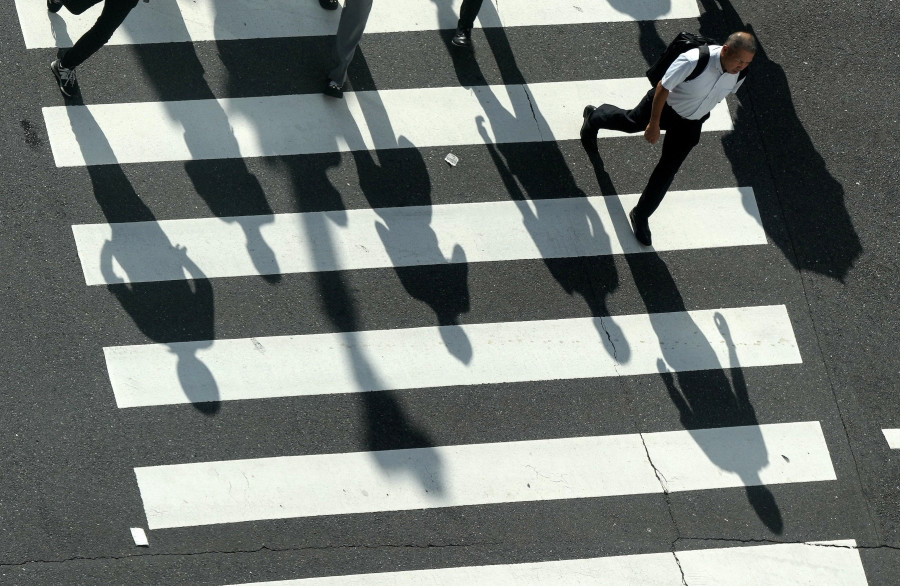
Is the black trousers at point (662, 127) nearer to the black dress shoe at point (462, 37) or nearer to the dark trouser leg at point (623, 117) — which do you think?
the dark trouser leg at point (623, 117)

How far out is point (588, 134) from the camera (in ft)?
21.8

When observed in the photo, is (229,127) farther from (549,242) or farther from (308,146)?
(549,242)

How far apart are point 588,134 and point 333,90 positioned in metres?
1.99

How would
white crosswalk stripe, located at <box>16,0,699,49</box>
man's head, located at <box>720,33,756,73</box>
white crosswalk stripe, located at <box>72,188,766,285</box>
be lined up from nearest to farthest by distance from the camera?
1. man's head, located at <box>720,33,756,73</box>
2. white crosswalk stripe, located at <box>72,188,766,285</box>
3. white crosswalk stripe, located at <box>16,0,699,49</box>

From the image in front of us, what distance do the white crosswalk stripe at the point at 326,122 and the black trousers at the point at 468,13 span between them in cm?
49

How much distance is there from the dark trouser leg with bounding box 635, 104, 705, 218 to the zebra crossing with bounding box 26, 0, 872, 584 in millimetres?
345

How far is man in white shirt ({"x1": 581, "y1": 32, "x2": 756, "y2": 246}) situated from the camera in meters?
5.50

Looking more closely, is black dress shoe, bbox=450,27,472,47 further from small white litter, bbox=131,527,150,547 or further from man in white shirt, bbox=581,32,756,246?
small white litter, bbox=131,527,150,547

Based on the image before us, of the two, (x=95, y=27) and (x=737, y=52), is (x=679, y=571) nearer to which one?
(x=737, y=52)

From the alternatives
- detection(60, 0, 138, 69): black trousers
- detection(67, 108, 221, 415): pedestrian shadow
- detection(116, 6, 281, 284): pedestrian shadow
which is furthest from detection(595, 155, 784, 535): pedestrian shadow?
detection(60, 0, 138, 69): black trousers

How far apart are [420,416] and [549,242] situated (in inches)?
64.5

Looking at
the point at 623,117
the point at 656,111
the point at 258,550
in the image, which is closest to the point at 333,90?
the point at 623,117

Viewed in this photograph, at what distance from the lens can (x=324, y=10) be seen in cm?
702

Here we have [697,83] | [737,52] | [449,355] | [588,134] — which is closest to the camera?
[737,52]
